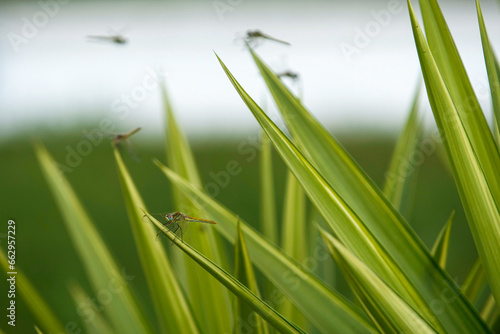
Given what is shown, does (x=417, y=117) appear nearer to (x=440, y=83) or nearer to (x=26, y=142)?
(x=440, y=83)

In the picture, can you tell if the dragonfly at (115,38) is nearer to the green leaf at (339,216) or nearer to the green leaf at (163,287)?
the green leaf at (163,287)

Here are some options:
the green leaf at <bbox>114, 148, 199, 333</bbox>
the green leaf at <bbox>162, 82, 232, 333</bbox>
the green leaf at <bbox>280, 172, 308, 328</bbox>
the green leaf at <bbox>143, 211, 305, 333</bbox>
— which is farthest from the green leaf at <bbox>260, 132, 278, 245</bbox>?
the green leaf at <bbox>143, 211, 305, 333</bbox>

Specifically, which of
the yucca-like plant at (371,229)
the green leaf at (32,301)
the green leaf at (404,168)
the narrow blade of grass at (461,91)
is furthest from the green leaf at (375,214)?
the green leaf at (32,301)

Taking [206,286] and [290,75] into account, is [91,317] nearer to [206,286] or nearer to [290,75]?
[206,286]

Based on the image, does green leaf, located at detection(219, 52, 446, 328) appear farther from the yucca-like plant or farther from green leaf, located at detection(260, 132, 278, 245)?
green leaf, located at detection(260, 132, 278, 245)

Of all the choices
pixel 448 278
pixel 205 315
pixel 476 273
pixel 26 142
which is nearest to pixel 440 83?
pixel 448 278

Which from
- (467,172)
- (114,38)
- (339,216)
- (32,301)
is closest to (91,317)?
(32,301)
